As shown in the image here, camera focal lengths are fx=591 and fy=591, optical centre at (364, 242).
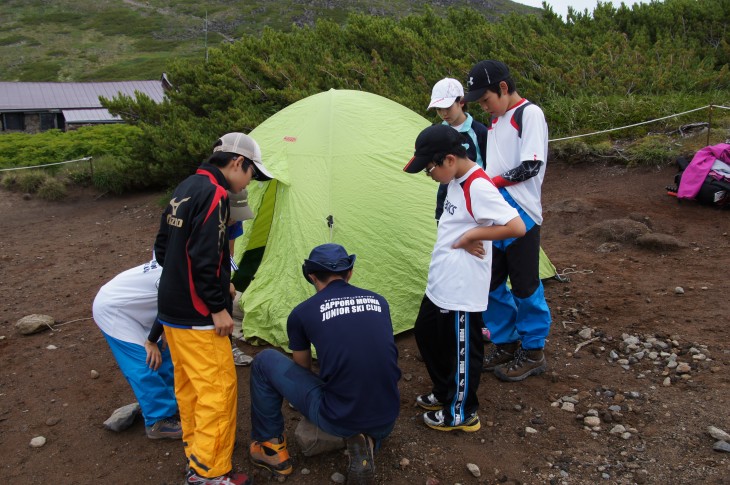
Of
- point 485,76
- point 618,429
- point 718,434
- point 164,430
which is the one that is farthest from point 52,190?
point 718,434

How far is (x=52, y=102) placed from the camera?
32406 millimetres

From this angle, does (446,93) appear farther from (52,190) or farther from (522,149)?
(52,190)

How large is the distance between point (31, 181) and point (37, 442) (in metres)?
9.52

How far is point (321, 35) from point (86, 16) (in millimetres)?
79313

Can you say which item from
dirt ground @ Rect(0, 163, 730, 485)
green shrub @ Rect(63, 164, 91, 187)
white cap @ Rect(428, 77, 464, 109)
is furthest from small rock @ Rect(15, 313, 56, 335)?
green shrub @ Rect(63, 164, 91, 187)

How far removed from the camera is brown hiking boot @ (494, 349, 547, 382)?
13.4 ft

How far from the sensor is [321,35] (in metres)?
12.7

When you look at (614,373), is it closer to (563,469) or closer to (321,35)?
(563,469)

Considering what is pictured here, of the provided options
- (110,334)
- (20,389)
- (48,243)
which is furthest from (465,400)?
(48,243)

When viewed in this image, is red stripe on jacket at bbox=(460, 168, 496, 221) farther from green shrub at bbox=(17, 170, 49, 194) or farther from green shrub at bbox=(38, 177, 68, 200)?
green shrub at bbox=(17, 170, 49, 194)

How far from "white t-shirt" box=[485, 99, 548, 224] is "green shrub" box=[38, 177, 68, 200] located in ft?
32.9

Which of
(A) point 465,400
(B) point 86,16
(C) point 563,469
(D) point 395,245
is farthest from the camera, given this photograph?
(B) point 86,16

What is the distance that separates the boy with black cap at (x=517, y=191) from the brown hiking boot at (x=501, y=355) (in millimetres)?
87

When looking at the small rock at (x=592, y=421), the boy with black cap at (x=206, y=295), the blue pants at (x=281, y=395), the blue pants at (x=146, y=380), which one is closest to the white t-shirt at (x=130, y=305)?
the blue pants at (x=146, y=380)
